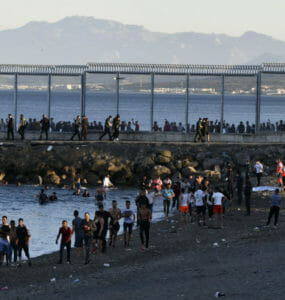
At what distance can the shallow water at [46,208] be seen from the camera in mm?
27000

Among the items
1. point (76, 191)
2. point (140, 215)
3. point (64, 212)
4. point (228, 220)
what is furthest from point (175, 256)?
point (76, 191)

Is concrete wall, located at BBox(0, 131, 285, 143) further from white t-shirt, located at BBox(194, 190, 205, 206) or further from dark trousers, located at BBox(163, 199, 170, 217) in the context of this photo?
white t-shirt, located at BBox(194, 190, 205, 206)

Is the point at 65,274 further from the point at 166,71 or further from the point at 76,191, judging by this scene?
the point at 166,71

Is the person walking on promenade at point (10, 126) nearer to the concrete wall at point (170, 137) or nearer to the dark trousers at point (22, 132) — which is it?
the dark trousers at point (22, 132)

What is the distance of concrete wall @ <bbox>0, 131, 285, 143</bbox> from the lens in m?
40.6

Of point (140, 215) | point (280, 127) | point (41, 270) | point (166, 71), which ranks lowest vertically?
point (41, 270)

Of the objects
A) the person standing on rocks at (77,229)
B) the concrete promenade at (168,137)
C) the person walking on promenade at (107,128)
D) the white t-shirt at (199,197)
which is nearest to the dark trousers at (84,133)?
the concrete promenade at (168,137)

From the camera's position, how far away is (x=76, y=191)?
37031 millimetres

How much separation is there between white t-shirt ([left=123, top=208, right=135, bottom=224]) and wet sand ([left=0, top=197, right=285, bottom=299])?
896mm

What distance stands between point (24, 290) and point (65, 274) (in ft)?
5.93

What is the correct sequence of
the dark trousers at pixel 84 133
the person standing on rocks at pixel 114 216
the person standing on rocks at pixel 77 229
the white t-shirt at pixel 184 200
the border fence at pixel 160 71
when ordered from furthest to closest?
the dark trousers at pixel 84 133
the border fence at pixel 160 71
the white t-shirt at pixel 184 200
the person standing on rocks at pixel 114 216
the person standing on rocks at pixel 77 229

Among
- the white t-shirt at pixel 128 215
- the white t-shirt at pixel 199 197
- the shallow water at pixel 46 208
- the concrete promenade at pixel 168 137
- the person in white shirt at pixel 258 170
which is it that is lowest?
the shallow water at pixel 46 208

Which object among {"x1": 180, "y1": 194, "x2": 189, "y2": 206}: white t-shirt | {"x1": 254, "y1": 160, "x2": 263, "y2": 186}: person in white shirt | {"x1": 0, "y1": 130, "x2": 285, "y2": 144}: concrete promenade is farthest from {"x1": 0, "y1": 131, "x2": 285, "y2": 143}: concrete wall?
{"x1": 180, "y1": 194, "x2": 189, "y2": 206}: white t-shirt

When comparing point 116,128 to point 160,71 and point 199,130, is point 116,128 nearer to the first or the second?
point 160,71
